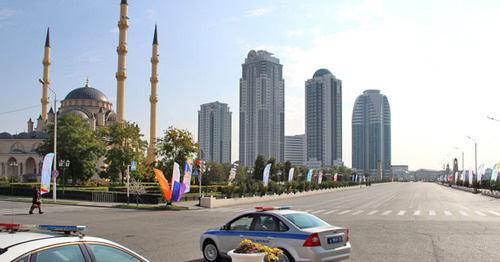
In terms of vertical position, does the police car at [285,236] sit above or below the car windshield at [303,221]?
below

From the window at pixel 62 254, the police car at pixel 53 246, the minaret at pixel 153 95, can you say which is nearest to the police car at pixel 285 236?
the police car at pixel 53 246

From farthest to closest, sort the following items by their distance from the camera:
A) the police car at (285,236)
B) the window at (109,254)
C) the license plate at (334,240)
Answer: the license plate at (334,240) → the police car at (285,236) → the window at (109,254)

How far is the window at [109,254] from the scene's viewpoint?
4.61m

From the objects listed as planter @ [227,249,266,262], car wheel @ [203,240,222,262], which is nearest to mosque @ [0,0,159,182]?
car wheel @ [203,240,222,262]

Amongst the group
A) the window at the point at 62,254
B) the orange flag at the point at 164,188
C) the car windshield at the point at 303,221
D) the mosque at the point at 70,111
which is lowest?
the orange flag at the point at 164,188

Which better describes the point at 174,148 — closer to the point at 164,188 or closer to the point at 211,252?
the point at 164,188

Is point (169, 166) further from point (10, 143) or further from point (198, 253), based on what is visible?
point (10, 143)

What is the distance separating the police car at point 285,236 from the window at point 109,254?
15.7 feet

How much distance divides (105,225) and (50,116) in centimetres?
8676

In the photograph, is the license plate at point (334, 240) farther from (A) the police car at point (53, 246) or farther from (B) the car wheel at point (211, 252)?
(A) the police car at point (53, 246)

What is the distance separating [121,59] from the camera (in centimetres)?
6994

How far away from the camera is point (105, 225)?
1886 cm

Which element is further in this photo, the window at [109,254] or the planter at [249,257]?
the planter at [249,257]

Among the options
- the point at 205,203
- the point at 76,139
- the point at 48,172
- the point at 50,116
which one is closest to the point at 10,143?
the point at 50,116
